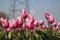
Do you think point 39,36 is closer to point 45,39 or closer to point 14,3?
point 45,39

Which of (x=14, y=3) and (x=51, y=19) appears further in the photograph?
(x=14, y=3)

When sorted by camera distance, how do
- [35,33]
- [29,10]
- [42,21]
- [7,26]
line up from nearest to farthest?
[7,26]
[29,10]
[35,33]
[42,21]

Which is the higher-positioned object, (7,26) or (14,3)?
(14,3)

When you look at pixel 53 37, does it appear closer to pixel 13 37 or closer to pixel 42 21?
pixel 42 21

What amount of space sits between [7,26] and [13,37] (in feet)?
2.45

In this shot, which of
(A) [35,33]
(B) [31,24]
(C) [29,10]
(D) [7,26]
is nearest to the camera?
(B) [31,24]

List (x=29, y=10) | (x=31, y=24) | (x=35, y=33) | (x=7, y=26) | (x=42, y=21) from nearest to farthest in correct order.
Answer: (x=31, y=24), (x=7, y=26), (x=29, y=10), (x=35, y=33), (x=42, y=21)

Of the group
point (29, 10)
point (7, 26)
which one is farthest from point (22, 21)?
point (29, 10)

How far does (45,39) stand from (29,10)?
0.86 metres

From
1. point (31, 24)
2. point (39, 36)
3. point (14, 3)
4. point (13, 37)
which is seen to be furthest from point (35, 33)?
point (31, 24)

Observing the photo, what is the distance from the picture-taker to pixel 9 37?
4727mm

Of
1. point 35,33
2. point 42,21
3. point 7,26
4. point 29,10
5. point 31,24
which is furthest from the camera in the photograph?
point 42,21

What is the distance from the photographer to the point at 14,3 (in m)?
5.11

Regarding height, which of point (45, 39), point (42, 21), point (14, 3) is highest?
point (14, 3)
